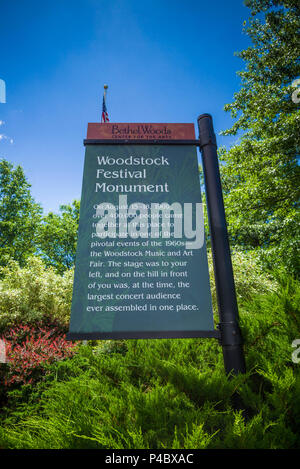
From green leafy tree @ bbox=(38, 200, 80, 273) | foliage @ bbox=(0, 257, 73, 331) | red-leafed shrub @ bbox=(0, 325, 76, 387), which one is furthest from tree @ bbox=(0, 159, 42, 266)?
red-leafed shrub @ bbox=(0, 325, 76, 387)

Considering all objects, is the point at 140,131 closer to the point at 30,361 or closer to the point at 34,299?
the point at 30,361

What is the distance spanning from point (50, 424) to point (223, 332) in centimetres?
147

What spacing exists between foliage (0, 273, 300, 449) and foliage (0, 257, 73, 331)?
527 cm

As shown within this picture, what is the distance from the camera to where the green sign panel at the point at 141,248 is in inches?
75.7

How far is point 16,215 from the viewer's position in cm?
2184

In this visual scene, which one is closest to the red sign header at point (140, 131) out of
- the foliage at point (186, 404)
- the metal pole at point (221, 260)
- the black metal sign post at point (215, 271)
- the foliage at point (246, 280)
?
the black metal sign post at point (215, 271)

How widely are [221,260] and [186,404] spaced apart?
1.17 m

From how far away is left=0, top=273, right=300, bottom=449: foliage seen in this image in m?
1.28

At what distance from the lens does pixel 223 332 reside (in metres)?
1.89

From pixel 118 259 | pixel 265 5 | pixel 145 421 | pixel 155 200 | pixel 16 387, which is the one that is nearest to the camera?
pixel 145 421

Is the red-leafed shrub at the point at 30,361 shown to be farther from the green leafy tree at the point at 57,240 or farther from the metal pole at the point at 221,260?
the green leafy tree at the point at 57,240

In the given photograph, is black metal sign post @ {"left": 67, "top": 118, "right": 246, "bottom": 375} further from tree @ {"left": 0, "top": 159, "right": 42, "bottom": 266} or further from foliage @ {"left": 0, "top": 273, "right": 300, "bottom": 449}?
tree @ {"left": 0, "top": 159, "right": 42, "bottom": 266}
